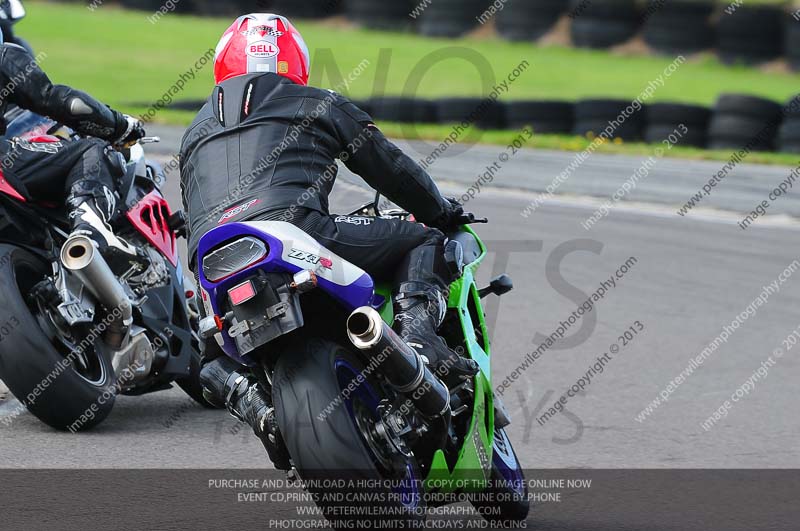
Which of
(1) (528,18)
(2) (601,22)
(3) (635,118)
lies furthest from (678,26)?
(3) (635,118)

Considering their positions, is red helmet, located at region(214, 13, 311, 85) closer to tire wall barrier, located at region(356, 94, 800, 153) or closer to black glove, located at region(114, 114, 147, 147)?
black glove, located at region(114, 114, 147, 147)

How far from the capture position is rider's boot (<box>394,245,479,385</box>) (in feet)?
14.4

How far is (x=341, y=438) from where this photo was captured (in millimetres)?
3922

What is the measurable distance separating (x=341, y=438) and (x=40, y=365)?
224 cm

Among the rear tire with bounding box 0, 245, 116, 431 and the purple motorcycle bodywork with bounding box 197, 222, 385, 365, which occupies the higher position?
the purple motorcycle bodywork with bounding box 197, 222, 385, 365

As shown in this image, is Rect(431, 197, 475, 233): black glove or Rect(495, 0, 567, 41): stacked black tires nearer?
Rect(431, 197, 475, 233): black glove

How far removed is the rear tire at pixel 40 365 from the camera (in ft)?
18.8

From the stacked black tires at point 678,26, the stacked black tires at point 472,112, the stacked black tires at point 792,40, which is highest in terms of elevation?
the stacked black tires at point 472,112

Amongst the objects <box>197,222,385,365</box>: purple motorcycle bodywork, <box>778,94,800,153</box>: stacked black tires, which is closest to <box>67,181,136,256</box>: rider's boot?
<box>197,222,385,365</box>: purple motorcycle bodywork

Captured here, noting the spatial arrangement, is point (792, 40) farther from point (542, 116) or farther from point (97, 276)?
point (97, 276)

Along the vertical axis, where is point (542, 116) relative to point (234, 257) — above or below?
below

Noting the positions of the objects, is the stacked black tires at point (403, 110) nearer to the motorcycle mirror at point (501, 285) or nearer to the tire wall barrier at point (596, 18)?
the tire wall barrier at point (596, 18)

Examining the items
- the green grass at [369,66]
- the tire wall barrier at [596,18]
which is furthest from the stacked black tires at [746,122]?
the tire wall barrier at [596,18]

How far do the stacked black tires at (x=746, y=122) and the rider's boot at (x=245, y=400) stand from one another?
503 inches
